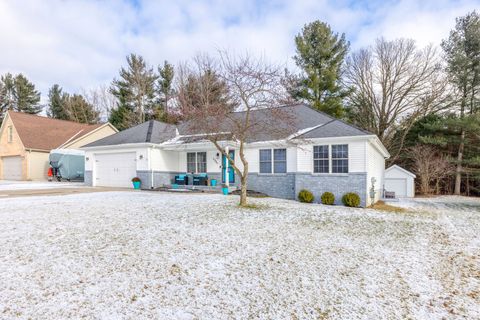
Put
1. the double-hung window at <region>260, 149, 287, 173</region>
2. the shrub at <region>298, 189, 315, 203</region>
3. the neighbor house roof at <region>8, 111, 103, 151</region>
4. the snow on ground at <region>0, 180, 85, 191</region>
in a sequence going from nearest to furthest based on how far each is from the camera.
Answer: the shrub at <region>298, 189, 315, 203</region> → the double-hung window at <region>260, 149, 287, 173</region> → the snow on ground at <region>0, 180, 85, 191</region> → the neighbor house roof at <region>8, 111, 103, 151</region>

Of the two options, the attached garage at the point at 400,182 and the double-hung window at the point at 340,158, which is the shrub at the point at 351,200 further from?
the attached garage at the point at 400,182

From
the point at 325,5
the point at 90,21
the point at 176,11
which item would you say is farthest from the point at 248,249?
the point at 90,21

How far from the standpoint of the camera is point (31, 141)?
22.6m

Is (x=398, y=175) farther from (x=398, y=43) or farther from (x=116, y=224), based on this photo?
(x=116, y=224)

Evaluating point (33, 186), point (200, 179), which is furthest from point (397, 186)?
point (33, 186)

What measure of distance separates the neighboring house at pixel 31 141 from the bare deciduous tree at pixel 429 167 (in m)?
27.3

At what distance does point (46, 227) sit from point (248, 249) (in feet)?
15.5

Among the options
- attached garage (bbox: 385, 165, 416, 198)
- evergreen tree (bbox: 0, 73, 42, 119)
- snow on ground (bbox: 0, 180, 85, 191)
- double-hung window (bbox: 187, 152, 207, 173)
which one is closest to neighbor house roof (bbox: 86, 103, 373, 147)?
double-hung window (bbox: 187, 152, 207, 173)

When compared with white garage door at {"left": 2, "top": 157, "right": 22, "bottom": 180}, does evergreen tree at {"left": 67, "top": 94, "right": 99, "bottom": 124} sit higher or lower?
higher

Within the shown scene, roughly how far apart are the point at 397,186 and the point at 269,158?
10885mm

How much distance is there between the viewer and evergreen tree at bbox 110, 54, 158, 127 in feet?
102

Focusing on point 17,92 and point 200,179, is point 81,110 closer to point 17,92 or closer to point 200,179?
point 17,92

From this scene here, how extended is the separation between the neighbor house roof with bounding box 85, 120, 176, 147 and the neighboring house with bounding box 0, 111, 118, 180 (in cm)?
842

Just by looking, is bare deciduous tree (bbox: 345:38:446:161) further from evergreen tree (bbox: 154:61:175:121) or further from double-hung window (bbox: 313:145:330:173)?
evergreen tree (bbox: 154:61:175:121)
